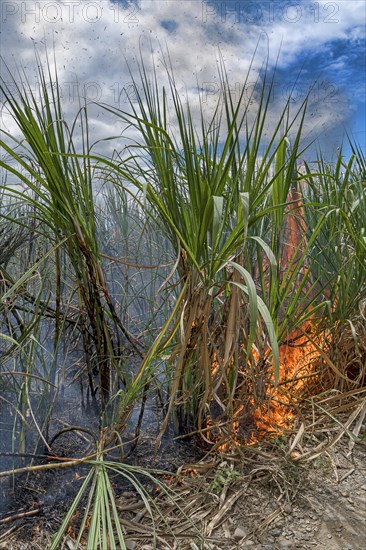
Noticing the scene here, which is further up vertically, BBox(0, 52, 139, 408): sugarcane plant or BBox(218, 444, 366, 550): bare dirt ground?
BBox(0, 52, 139, 408): sugarcane plant

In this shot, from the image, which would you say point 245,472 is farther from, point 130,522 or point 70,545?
point 70,545

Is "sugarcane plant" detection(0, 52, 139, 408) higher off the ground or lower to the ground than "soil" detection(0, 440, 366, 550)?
higher

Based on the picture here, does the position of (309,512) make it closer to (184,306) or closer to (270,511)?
(270,511)

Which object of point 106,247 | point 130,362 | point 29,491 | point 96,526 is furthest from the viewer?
point 106,247

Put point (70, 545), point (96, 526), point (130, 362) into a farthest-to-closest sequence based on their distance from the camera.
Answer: point (130, 362)
point (70, 545)
point (96, 526)

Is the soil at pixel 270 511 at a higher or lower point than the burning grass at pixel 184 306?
lower

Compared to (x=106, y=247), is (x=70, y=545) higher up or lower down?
lower down

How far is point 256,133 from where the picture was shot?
3.44ft

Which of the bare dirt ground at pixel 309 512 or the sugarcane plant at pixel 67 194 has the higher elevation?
the sugarcane plant at pixel 67 194

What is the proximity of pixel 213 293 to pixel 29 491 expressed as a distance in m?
0.59

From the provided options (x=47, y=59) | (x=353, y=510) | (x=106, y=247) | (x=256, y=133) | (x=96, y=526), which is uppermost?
(x=47, y=59)

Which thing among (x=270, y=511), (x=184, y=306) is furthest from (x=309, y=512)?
(x=184, y=306)

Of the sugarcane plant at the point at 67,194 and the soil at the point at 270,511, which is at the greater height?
the sugarcane plant at the point at 67,194

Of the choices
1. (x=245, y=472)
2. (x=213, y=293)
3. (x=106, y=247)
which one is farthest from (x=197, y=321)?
(x=106, y=247)
